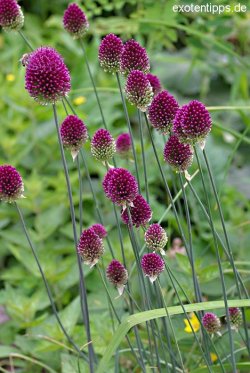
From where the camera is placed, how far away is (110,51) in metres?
1.11

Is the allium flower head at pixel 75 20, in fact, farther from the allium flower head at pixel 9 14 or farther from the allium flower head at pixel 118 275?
the allium flower head at pixel 118 275

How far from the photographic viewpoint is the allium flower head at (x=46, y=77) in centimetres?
99

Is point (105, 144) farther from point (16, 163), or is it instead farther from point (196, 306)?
point (16, 163)

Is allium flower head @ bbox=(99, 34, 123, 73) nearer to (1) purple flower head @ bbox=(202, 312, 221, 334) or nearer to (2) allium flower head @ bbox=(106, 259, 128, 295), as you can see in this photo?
(2) allium flower head @ bbox=(106, 259, 128, 295)

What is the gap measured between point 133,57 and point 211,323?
0.45 metres

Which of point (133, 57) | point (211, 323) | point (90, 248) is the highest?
point (133, 57)

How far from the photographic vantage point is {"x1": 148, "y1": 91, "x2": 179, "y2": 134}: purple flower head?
1.02 m

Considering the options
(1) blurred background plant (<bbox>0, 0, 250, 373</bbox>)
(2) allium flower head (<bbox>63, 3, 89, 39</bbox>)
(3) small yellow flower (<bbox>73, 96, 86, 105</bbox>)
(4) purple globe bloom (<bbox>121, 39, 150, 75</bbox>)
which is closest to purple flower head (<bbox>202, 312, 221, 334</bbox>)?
(1) blurred background plant (<bbox>0, 0, 250, 373</bbox>)

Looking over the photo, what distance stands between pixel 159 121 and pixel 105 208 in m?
1.15

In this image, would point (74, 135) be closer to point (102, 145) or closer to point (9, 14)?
point (102, 145)

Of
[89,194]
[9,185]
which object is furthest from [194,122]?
[89,194]

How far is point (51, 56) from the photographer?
1.01 metres

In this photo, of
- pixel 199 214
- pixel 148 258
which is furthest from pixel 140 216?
pixel 199 214

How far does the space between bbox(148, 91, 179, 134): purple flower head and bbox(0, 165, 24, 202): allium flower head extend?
9.0 inches
